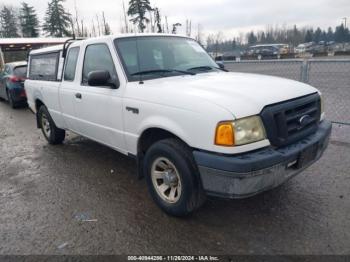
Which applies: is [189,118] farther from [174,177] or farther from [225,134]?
[174,177]

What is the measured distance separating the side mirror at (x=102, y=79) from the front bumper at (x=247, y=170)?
4.86 feet

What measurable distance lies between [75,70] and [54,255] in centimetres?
280

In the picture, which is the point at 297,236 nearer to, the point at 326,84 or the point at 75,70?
the point at 75,70

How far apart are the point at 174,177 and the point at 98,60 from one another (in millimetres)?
1993

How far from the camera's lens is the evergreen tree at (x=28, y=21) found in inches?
2312

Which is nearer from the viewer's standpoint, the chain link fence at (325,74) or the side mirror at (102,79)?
the side mirror at (102,79)

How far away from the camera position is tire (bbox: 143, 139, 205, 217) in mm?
3021

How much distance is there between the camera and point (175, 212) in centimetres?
328

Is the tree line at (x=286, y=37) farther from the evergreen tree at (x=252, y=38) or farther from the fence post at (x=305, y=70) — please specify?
the fence post at (x=305, y=70)

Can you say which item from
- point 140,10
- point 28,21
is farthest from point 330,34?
point 28,21

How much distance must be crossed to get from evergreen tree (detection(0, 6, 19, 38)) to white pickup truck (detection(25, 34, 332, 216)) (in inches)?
2678

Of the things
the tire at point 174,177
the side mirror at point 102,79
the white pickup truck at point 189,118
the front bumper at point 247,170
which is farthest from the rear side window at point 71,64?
the front bumper at point 247,170

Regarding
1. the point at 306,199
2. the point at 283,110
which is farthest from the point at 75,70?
the point at 306,199

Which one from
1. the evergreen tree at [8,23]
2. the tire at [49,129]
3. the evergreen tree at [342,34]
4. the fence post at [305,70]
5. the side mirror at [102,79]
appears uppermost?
the evergreen tree at [8,23]
